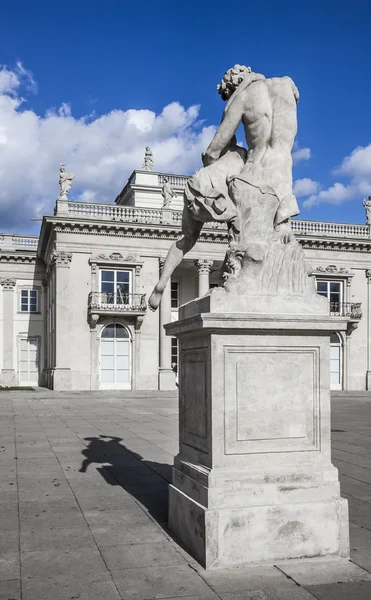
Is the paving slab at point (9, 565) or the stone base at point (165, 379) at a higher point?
the paving slab at point (9, 565)

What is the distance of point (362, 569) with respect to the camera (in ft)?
14.6

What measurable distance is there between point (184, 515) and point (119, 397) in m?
23.2

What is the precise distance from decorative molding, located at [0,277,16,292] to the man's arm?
37191mm

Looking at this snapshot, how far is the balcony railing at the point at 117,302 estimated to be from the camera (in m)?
34.2

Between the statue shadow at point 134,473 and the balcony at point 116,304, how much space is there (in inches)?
912

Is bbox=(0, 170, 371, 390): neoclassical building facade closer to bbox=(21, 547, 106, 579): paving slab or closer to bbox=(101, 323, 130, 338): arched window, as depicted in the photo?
bbox=(101, 323, 130, 338): arched window

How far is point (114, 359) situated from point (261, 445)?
30.9 meters

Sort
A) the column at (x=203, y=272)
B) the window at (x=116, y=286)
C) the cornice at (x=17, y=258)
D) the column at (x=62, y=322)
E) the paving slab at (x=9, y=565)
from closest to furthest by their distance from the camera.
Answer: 1. the paving slab at (x=9, y=565)
2. the column at (x=62, y=322)
3. the window at (x=116, y=286)
4. the column at (x=203, y=272)
5. the cornice at (x=17, y=258)

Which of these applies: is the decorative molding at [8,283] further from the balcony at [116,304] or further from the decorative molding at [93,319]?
the decorative molding at [93,319]

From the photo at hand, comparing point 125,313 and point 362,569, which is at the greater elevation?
point 125,313

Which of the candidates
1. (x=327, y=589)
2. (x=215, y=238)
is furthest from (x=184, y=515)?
(x=215, y=238)

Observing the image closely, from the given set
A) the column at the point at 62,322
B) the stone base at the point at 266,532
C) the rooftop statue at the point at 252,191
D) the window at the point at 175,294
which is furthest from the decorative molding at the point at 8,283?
the stone base at the point at 266,532

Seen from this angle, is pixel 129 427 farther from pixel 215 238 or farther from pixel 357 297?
pixel 357 297

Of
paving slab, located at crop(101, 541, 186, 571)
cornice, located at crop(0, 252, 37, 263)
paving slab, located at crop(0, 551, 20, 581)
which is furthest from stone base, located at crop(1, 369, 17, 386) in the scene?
paving slab, located at crop(101, 541, 186, 571)
